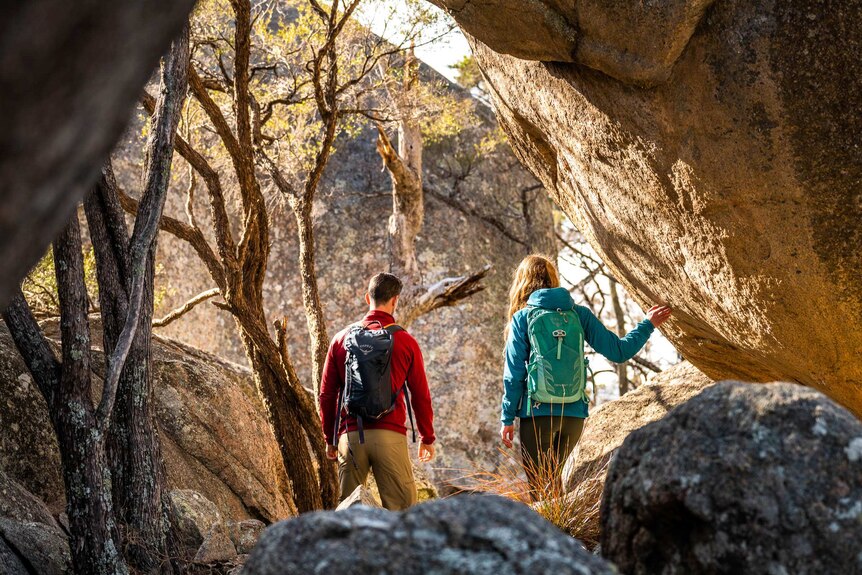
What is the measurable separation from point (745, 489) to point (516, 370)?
Result: 142 inches

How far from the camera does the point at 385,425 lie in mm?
6355

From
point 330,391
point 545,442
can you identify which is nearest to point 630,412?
point 545,442

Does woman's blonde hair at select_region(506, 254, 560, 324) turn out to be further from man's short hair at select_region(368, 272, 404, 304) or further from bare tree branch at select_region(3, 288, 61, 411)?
bare tree branch at select_region(3, 288, 61, 411)

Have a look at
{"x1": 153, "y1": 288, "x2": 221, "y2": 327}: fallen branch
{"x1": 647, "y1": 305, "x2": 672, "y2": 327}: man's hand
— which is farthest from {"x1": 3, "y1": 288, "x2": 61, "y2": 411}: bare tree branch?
{"x1": 153, "y1": 288, "x2": 221, "y2": 327}: fallen branch

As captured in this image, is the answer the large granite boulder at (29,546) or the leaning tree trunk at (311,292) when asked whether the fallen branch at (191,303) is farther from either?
the large granite boulder at (29,546)

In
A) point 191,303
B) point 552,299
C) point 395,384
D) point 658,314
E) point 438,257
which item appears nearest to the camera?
point 552,299

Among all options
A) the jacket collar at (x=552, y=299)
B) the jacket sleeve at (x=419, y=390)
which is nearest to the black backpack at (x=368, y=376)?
the jacket sleeve at (x=419, y=390)

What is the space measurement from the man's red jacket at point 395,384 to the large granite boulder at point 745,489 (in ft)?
11.2

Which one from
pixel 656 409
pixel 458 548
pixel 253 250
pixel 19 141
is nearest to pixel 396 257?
pixel 253 250

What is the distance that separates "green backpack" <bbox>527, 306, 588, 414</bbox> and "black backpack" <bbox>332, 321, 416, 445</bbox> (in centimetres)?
91

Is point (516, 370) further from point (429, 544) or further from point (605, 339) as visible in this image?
point (429, 544)

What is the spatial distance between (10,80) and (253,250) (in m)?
8.05

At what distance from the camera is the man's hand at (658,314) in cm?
675

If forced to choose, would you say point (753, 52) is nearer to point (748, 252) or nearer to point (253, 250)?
point (748, 252)
